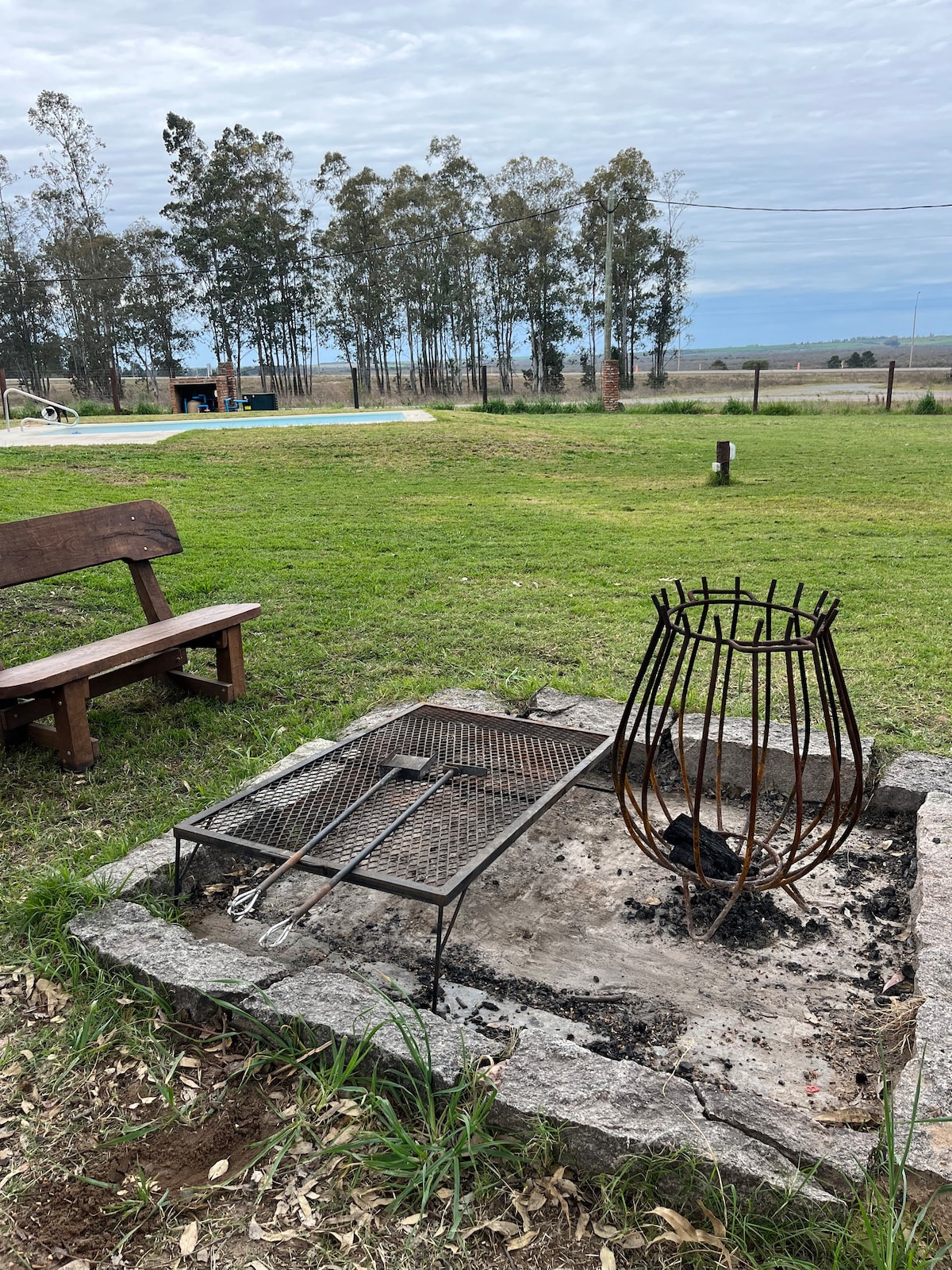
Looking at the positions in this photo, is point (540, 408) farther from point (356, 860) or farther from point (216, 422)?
point (356, 860)

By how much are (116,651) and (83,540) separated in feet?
2.08

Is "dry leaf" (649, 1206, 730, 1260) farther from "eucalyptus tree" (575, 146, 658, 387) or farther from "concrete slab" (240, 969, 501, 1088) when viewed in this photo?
"eucalyptus tree" (575, 146, 658, 387)

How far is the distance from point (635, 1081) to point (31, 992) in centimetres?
143

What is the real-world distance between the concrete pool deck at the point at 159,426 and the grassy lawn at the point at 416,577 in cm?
181

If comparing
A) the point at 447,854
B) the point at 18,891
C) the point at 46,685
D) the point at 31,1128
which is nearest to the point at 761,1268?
the point at 447,854

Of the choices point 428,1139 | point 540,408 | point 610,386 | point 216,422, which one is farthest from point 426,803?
point 610,386

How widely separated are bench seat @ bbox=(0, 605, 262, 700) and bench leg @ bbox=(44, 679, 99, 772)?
6 centimetres

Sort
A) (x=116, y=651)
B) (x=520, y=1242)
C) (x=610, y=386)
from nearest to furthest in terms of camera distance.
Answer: (x=520, y=1242) → (x=116, y=651) → (x=610, y=386)

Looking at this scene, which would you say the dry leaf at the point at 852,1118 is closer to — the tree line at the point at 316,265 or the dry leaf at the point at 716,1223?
the dry leaf at the point at 716,1223

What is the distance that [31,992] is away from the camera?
2.20m

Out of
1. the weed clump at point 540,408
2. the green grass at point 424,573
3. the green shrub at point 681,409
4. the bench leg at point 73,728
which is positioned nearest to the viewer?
the bench leg at point 73,728

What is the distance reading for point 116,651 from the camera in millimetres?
3531

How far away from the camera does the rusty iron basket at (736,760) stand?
212 centimetres

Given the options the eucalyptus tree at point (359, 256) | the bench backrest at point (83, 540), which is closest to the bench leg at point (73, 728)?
the bench backrest at point (83, 540)
